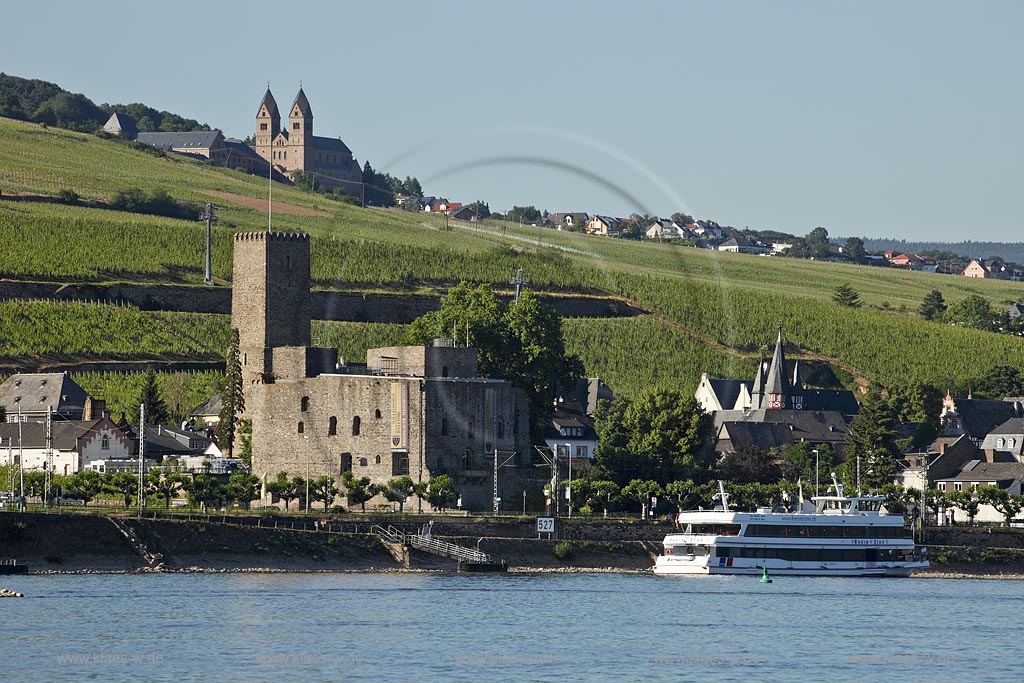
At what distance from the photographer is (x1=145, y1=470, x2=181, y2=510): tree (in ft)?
283

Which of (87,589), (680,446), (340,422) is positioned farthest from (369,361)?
(87,589)

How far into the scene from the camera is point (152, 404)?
113625mm

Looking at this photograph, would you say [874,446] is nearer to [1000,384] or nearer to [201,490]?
[201,490]

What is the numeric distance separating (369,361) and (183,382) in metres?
31.1

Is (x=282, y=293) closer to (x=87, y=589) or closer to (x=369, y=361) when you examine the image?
(x=369, y=361)

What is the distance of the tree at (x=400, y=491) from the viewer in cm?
8781

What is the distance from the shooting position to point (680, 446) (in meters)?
102

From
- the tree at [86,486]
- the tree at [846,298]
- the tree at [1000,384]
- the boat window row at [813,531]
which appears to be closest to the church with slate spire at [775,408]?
the tree at [1000,384]

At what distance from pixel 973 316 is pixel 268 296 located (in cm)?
10575

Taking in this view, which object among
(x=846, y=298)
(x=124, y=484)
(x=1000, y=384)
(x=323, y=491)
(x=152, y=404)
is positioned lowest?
(x=323, y=491)

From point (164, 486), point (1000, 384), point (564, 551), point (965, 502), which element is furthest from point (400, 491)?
point (1000, 384)

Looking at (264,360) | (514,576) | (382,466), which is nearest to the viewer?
(514,576)

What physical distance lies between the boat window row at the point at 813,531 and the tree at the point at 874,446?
632 inches

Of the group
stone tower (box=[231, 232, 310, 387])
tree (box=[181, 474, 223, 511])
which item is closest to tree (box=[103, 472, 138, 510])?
tree (box=[181, 474, 223, 511])
